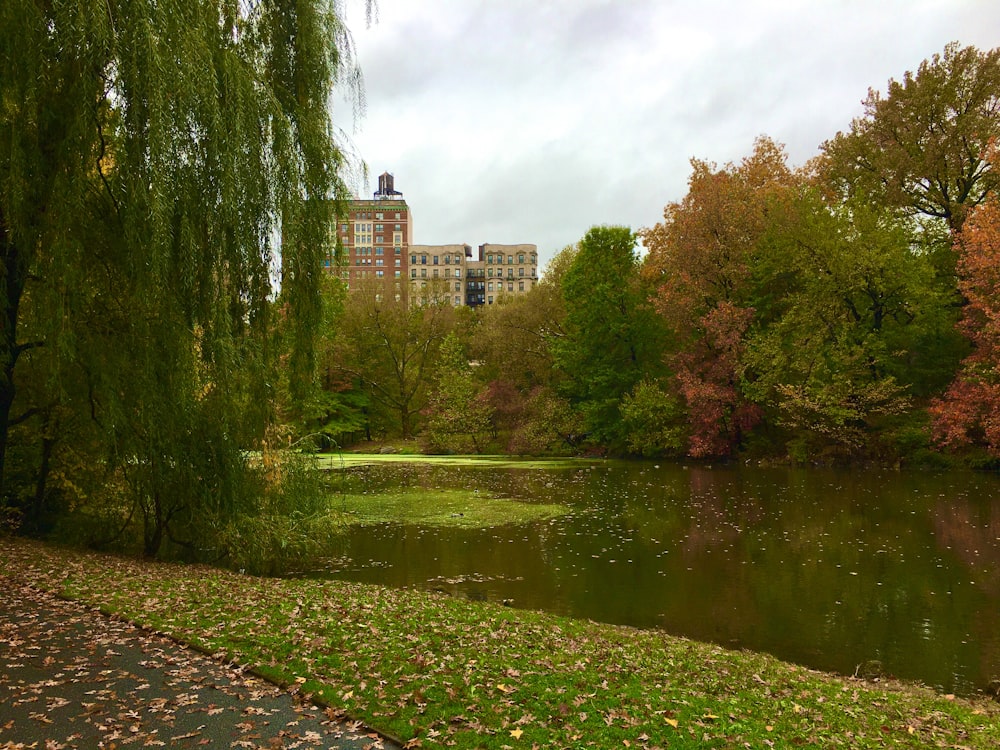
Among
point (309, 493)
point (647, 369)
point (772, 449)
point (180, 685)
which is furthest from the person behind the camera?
point (647, 369)

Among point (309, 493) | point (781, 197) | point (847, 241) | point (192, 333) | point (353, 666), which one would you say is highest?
point (781, 197)

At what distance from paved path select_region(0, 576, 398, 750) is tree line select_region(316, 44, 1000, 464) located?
1094 inches

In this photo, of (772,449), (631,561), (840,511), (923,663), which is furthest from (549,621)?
(772,449)

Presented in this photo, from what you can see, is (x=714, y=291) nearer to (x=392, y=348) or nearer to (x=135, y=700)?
(x=392, y=348)

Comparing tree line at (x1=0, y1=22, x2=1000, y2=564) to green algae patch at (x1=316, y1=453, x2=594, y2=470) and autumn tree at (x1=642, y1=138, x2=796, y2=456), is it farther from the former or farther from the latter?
green algae patch at (x1=316, y1=453, x2=594, y2=470)

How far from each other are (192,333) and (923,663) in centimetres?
1031

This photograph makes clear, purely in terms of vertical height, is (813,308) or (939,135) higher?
(939,135)

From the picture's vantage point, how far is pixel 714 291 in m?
40.9

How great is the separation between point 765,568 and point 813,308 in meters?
27.0

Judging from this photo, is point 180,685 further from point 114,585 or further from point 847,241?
point 847,241

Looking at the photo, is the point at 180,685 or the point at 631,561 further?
the point at 631,561

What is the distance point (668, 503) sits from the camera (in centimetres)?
2367

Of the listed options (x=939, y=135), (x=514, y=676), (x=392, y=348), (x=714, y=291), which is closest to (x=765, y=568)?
(x=514, y=676)

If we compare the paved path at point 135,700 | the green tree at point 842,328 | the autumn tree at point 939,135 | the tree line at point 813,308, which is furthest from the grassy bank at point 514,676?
the autumn tree at point 939,135
